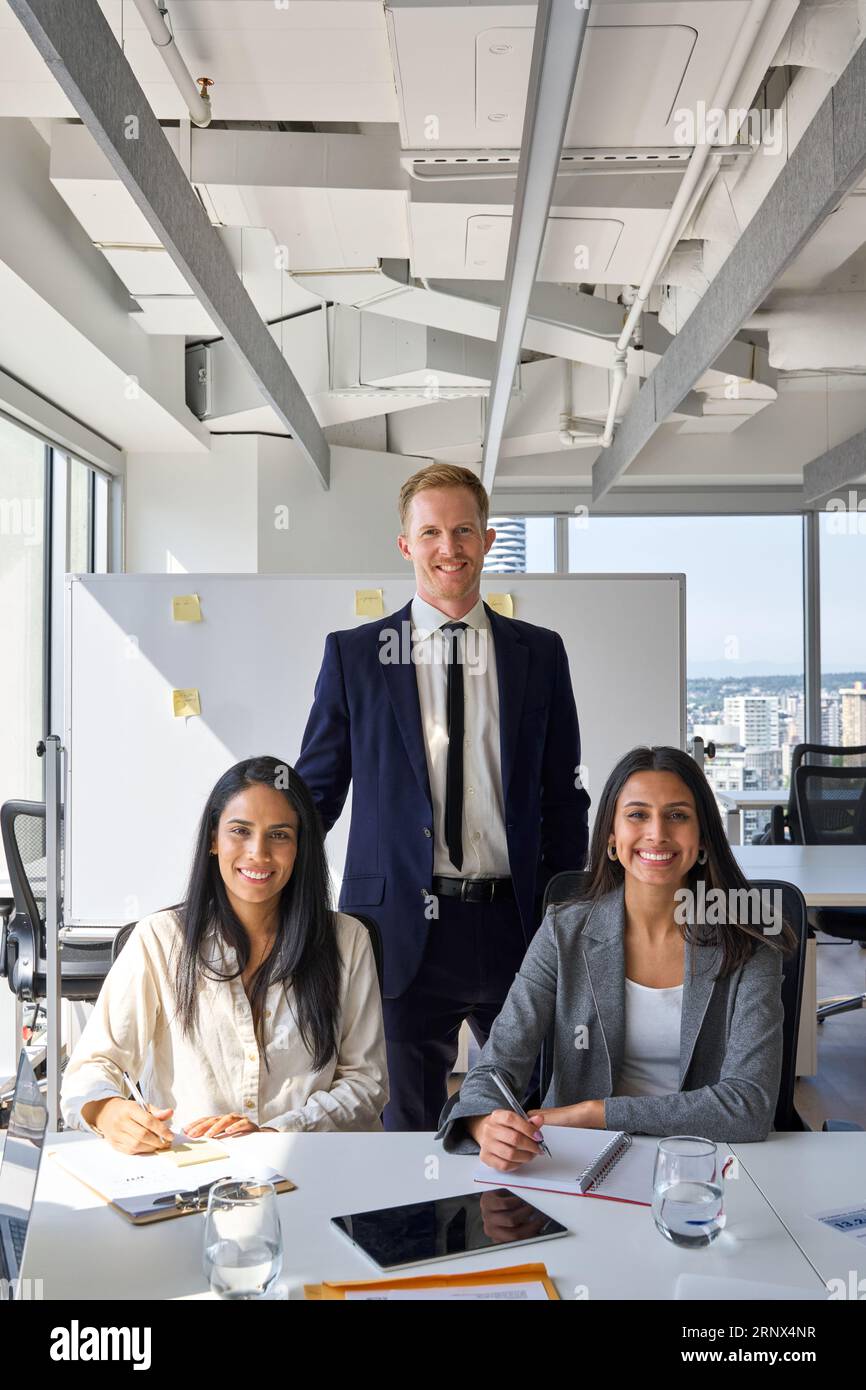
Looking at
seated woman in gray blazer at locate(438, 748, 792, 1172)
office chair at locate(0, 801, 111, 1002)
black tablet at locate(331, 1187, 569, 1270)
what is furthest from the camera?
office chair at locate(0, 801, 111, 1002)

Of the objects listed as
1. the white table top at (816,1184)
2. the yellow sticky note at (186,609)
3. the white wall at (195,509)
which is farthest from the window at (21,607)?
the white table top at (816,1184)

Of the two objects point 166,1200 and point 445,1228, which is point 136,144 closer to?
point 166,1200

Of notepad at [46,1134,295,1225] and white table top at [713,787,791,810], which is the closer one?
notepad at [46,1134,295,1225]

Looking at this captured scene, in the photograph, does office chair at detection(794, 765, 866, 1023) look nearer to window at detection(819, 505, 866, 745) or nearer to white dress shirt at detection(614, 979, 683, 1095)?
window at detection(819, 505, 866, 745)

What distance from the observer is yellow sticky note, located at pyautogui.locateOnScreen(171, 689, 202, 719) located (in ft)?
12.4

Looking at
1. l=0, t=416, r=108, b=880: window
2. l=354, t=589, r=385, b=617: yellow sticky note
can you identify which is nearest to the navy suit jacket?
l=354, t=589, r=385, b=617: yellow sticky note

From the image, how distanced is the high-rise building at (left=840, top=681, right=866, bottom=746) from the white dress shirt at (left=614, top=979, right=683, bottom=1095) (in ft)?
19.8

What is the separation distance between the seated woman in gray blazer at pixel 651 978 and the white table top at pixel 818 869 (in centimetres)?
151

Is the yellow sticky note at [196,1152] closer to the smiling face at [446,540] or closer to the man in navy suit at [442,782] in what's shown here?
the man in navy suit at [442,782]

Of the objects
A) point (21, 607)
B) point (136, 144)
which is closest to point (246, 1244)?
point (136, 144)

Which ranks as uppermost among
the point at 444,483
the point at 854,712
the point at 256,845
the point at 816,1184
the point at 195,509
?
the point at 195,509

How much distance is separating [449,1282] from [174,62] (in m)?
2.62

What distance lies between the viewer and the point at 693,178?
307 cm
